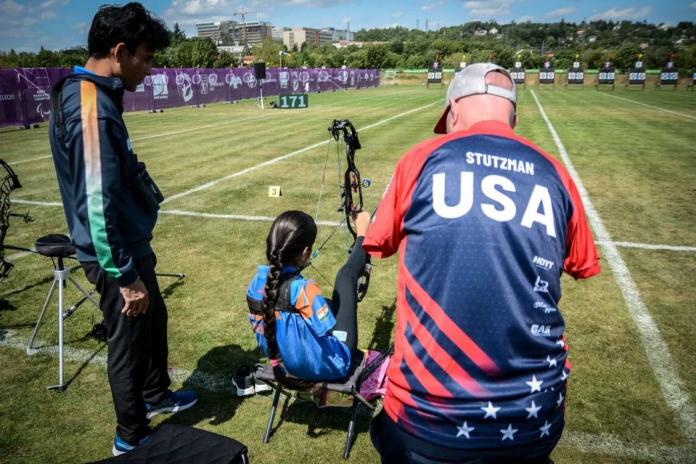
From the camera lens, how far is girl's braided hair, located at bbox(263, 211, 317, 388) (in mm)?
2646

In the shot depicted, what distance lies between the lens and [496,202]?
4.91 ft

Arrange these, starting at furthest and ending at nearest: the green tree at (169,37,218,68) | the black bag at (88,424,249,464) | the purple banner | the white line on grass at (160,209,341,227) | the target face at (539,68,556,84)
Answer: the green tree at (169,37,218,68) → the target face at (539,68,556,84) → the purple banner → the white line on grass at (160,209,341,227) → the black bag at (88,424,249,464)

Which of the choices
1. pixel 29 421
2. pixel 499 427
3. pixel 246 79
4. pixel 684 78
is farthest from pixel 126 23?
pixel 684 78

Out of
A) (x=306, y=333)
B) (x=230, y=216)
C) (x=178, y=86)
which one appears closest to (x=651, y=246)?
(x=306, y=333)

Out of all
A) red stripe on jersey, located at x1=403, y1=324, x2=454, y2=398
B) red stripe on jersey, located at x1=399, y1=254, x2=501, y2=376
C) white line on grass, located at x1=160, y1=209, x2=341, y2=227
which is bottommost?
white line on grass, located at x1=160, y1=209, x2=341, y2=227

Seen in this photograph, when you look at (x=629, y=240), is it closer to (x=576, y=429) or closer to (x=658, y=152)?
(x=576, y=429)

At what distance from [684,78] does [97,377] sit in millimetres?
74224

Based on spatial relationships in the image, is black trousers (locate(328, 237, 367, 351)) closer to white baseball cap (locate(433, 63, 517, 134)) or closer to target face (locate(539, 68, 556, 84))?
white baseball cap (locate(433, 63, 517, 134))

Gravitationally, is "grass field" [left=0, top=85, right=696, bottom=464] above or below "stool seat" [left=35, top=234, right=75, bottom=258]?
below

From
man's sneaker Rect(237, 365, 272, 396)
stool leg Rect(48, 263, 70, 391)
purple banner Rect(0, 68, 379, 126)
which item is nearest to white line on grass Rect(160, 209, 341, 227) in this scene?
stool leg Rect(48, 263, 70, 391)

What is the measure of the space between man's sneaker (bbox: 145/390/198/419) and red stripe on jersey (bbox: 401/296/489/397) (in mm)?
2639

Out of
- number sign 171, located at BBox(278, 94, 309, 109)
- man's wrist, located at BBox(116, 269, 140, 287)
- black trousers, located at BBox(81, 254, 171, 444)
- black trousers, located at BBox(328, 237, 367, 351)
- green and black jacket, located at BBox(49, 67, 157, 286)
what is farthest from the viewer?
number sign 171, located at BBox(278, 94, 309, 109)

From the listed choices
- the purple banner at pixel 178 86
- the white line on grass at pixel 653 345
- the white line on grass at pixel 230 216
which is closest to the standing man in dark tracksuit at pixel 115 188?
the white line on grass at pixel 653 345

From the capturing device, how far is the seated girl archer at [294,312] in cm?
272
